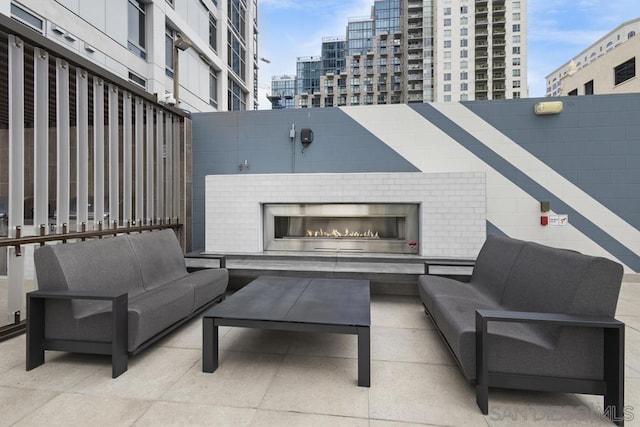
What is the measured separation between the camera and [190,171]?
4.94m

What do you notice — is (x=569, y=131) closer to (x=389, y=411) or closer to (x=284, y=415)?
(x=389, y=411)

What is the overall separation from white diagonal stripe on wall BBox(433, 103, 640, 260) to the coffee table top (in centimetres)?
297

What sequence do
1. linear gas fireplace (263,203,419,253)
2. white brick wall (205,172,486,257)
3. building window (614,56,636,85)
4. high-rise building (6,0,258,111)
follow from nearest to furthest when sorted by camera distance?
white brick wall (205,172,486,257), linear gas fireplace (263,203,419,253), high-rise building (6,0,258,111), building window (614,56,636,85)

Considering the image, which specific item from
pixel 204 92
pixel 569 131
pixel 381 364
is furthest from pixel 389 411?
pixel 204 92

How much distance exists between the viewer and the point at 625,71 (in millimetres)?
10586

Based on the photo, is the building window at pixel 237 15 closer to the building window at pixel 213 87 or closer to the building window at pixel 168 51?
the building window at pixel 213 87

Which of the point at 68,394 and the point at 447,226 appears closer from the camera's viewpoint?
the point at 68,394

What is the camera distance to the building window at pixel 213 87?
1142cm

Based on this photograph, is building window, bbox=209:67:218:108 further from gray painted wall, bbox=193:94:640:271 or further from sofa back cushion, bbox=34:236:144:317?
sofa back cushion, bbox=34:236:144:317

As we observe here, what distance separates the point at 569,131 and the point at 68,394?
5.90 m

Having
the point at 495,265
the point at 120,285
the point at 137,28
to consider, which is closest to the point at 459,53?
the point at 137,28

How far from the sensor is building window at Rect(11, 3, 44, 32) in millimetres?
4941

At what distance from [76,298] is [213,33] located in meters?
12.4

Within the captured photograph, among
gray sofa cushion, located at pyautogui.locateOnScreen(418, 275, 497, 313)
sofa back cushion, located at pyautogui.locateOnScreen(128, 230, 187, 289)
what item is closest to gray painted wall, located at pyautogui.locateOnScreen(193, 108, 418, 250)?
sofa back cushion, located at pyautogui.locateOnScreen(128, 230, 187, 289)
